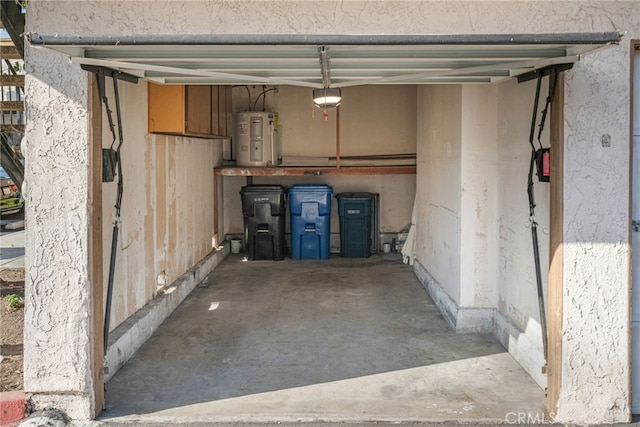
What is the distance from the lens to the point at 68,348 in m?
3.58

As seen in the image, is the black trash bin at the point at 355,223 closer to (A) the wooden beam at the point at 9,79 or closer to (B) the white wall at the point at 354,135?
(B) the white wall at the point at 354,135

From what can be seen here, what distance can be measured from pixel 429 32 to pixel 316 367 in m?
2.59

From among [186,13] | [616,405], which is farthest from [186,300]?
[616,405]

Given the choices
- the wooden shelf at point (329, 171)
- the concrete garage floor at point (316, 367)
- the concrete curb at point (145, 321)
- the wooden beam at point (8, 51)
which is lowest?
the concrete garage floor at point (316, 367)

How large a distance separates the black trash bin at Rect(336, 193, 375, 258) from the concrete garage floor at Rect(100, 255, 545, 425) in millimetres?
2451

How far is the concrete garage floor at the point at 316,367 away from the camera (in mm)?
3775

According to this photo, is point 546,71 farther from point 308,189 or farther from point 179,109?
point 308,189

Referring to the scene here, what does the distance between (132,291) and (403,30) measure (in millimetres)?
3196

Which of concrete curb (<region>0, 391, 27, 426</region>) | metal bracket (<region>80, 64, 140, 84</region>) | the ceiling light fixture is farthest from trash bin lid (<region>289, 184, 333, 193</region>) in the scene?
concrete curb (<region>0, 391, 27, 426</region>)

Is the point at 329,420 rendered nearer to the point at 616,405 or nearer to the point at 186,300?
the point at 616,405

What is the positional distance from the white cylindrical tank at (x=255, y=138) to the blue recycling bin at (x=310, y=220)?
0.70 m

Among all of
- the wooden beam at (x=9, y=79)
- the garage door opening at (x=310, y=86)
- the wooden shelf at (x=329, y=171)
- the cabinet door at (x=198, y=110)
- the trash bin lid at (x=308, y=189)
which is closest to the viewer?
the garage door opening at (x=310, y=86)

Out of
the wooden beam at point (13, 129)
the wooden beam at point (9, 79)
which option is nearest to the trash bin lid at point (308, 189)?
the wooden beam at point (13, 129)

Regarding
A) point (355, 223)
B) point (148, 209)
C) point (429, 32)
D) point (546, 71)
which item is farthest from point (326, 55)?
point (355, 223)
